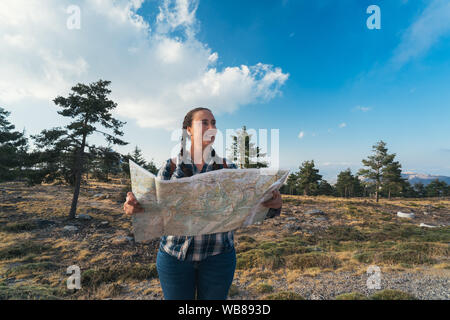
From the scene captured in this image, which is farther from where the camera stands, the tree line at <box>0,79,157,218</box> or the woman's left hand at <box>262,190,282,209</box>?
the tree line at <box>0,79,157,218</box>

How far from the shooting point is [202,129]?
183 cm

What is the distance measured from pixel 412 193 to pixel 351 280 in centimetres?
6567

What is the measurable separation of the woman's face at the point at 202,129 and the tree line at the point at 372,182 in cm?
3786

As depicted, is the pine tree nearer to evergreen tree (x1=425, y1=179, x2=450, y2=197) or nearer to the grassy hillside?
the grassy hillside

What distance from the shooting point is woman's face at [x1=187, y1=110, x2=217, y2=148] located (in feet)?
6.01

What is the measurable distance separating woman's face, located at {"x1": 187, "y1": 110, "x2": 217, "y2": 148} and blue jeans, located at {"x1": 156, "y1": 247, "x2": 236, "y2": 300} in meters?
1.12

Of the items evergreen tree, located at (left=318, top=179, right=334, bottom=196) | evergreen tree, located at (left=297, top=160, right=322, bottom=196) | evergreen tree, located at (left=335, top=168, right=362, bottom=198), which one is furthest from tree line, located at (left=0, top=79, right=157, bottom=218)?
evergreen tree, located at (left=335, top=168, right=362, bottom=198)

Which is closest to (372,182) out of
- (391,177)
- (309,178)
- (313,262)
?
(391,177)

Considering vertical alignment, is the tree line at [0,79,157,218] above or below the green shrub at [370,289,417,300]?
above

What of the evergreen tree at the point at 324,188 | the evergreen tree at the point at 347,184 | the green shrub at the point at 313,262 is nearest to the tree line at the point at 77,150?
the green shrub at the point at 313,262

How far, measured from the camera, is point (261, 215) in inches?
70.3

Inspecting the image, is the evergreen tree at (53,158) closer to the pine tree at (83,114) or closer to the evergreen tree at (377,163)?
the pine tree at (83,114)
